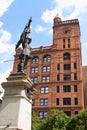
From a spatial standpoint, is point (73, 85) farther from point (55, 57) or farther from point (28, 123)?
point (28, 123)

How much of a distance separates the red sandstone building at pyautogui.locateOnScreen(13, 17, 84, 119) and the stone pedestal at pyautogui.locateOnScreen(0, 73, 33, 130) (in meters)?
47.1

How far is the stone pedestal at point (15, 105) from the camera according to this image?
11.0 meters

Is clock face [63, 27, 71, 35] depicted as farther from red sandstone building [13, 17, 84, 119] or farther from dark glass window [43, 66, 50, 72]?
dark glass window [43, 66, 50, 72]

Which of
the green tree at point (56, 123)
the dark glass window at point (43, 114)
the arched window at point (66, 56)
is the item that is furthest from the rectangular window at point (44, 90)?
the green tree at point (56, 123)

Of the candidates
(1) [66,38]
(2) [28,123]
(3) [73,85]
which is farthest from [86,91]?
(2) [28,123]

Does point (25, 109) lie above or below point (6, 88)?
below

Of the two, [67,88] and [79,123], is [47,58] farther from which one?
[79,123]

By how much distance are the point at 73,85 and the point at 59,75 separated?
14.6ft

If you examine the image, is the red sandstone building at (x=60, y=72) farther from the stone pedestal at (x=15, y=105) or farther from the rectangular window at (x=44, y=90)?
the stone pedestal at (x=15, y=105)

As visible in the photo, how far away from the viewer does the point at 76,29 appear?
6712 centimetres

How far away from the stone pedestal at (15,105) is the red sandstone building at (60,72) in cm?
4710

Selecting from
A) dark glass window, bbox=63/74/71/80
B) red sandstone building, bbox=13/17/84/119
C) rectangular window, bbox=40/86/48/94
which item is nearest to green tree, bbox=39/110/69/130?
red sandstone building, bbox=13/17/84/119

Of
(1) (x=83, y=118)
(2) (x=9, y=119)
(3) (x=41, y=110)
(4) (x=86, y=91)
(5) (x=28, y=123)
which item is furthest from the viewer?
(4) (x=86, y=91)

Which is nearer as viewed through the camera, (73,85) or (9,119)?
(9,119)
